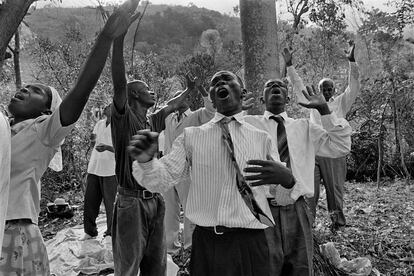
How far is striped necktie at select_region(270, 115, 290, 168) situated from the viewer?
10.8 ft

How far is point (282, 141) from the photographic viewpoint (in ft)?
11.0

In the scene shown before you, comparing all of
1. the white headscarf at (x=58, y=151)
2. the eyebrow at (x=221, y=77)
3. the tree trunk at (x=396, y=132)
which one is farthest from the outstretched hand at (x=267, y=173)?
the tree trunk at (x=396, y=132)

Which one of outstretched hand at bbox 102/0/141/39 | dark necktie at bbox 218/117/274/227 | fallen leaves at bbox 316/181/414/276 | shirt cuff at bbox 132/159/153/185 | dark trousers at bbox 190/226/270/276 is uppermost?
outstretched hand at bbox 102/0/141/39

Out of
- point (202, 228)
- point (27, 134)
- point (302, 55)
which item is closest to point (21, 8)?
point (27, 134)

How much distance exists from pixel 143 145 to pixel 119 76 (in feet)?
3.61

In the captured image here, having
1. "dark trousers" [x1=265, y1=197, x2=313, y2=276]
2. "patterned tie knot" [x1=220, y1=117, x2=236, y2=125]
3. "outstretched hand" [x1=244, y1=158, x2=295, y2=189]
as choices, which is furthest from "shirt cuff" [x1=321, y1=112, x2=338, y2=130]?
"outstretched hand" [x1=244, y1=158, x2=295, y2=189]

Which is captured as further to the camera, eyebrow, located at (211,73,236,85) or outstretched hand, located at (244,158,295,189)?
eyebrow, located at (211,73,236,85)

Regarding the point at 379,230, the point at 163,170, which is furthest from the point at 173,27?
the point at 163,170

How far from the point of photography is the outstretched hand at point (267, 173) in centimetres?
214

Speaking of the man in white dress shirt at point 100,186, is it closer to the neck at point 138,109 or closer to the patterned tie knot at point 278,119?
the neck at point 138,109

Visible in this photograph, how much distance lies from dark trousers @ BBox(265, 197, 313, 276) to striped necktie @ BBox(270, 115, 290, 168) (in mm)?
335

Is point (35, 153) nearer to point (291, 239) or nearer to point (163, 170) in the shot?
point (163, 170)

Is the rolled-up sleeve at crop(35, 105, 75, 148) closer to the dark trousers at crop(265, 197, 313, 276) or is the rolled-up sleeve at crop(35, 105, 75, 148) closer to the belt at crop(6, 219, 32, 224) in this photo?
the belt at crop(6, 219, 32, 224)

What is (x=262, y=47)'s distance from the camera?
13.2 ft
